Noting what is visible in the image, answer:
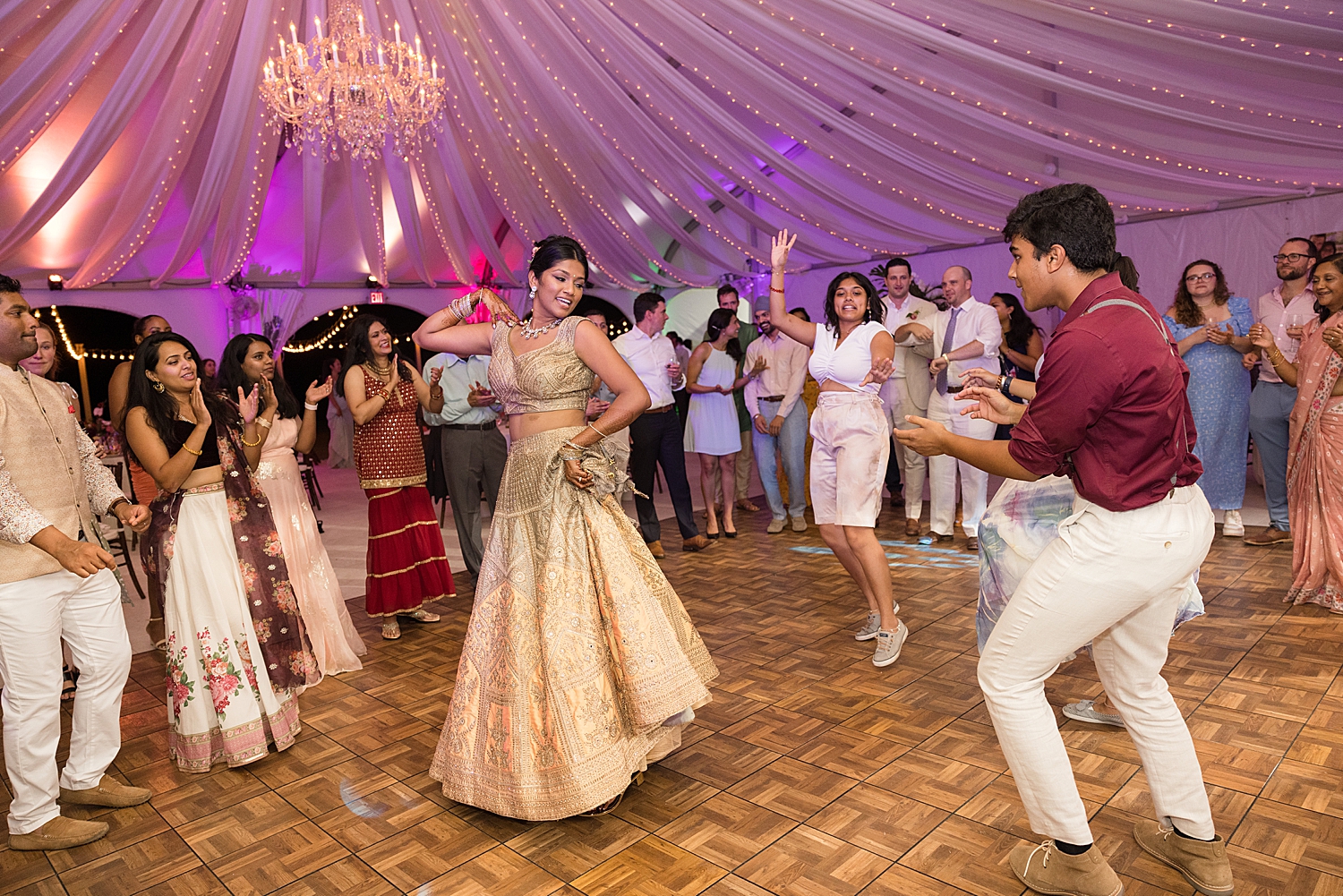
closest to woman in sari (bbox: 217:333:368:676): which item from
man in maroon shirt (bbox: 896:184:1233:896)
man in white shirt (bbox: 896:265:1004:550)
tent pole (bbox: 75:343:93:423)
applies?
man in maroon shirt (bbox: 896:184:1233:896)

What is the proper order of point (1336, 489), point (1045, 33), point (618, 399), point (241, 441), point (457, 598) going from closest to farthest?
1. point (618, 399)
2. point (241, 441)
3. point (1336, 489)
4. point (1045, 33)
5. point (457, 598)

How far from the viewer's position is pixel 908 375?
19.8ft

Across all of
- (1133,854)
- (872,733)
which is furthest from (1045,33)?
(1133,854)

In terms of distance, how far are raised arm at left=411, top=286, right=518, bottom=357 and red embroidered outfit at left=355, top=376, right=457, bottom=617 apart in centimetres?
146

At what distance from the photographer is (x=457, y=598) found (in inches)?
187

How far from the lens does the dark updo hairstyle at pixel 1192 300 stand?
15.8 feet

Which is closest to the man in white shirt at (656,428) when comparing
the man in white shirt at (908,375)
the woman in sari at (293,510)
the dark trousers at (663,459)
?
the dark trousers at (663,459)

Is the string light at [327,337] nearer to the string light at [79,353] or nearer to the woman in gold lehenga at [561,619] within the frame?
the string light at [79,353]

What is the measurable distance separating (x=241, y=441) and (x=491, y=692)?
5.14 ft

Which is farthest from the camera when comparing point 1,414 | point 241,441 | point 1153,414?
point 241,441

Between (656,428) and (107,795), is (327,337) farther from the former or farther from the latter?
(107,795)

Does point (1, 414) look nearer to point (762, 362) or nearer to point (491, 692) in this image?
point (491, 692)

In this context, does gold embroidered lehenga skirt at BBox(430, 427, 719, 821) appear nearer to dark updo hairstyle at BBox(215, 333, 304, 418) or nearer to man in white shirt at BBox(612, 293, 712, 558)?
dark updo hairstyle at BBox(215, 333, 304, 418)

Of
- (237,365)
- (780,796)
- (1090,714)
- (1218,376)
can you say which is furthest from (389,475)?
(1218,376)
